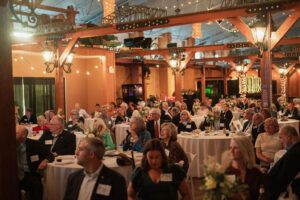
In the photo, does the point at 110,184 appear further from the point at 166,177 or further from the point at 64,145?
the point at 64,145

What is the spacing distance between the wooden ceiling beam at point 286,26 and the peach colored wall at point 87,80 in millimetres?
9202

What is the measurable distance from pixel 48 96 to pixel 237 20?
9646mm

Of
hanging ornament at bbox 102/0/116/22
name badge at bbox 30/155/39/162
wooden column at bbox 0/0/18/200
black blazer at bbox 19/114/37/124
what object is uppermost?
hanging ornament at bbox 102/0/116/22

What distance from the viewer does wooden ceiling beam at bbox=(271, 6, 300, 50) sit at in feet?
23.2

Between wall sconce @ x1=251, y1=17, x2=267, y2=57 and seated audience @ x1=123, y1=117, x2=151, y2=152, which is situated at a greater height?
wall sconce @ x1=251, y1=17, x2=267, y2=57

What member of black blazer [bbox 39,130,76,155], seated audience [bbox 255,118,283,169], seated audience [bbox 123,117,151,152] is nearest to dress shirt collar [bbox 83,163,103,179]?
seated audience [bbox 123,117,151,152]

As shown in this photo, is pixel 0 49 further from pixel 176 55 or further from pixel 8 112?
pixel 176 55

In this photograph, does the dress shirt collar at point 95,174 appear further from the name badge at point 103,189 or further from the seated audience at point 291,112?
the seated audience at point 291,112

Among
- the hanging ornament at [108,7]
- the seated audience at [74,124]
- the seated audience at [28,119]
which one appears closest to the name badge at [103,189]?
the seated audience at [74,124]

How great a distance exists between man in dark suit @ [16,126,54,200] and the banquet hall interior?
3.6 inches

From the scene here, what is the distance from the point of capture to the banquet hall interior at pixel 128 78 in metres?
4.46

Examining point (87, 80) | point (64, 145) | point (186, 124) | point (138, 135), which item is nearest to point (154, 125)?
→ point (186, 124)

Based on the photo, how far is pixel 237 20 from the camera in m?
7.87

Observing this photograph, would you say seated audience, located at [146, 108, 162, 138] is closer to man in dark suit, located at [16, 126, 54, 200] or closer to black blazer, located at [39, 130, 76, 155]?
black blazer, located at [39, 130, 76, 155]
